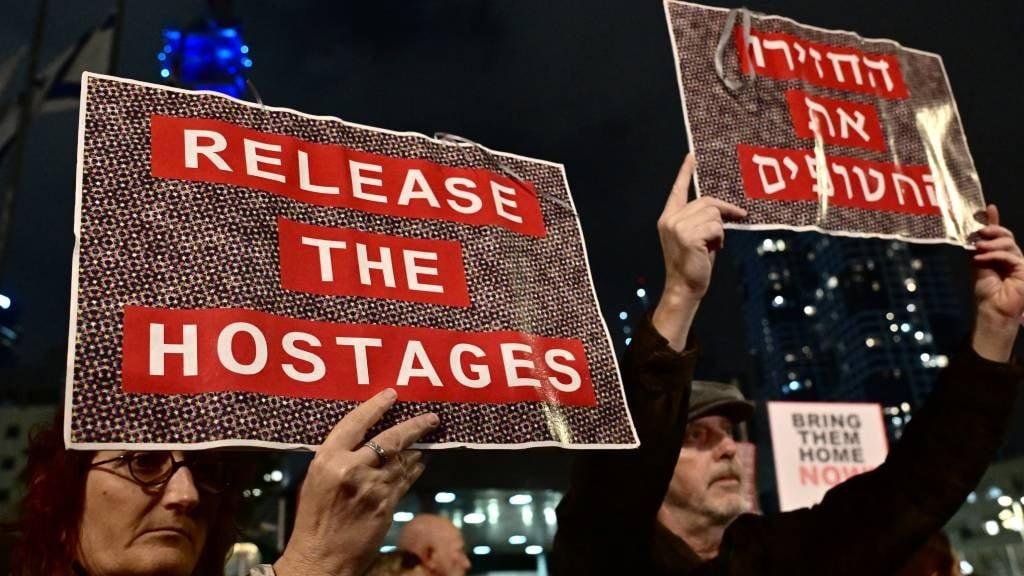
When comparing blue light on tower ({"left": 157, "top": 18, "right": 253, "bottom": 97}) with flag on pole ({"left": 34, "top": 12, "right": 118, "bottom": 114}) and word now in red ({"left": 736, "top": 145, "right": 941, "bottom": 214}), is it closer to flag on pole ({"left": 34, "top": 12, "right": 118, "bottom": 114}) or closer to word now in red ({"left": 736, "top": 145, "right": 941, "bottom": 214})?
flag on pole ({"left": 34, "top": 12, "right": 118, "bottom": 114})

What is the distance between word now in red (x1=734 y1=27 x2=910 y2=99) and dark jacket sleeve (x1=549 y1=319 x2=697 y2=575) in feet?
3.95

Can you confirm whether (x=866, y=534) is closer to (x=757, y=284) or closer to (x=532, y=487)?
(x=532, y=487)

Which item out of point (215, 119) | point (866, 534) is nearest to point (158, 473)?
point (215, 119)

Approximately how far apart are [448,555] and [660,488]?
2143 millimetres

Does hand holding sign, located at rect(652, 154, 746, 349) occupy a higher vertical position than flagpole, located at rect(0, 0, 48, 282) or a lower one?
lower

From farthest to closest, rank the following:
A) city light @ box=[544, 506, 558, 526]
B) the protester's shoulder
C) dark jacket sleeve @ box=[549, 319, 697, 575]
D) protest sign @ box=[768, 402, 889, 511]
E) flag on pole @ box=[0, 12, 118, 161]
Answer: city light @ box=[544, 506, 558, 526]
flag on pole @ box=[0, 12, 118, 161]
protest sign @ box=[768, 402, 889, 511]
the protester's shoulder
dark jacket sleeve @ box=[549, 319, 697, 575]

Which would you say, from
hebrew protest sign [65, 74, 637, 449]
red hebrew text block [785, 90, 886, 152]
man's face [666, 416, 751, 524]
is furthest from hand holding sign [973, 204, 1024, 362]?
hebrew protest sign [65, 74, 637, 449]

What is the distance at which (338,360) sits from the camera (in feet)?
5.85

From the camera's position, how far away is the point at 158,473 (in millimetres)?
1670

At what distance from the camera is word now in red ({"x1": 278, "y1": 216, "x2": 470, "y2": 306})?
187cm

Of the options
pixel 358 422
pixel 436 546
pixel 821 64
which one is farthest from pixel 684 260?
pixel 436 546

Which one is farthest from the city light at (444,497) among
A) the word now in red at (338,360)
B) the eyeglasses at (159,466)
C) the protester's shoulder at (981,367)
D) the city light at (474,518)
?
the eyeglasses at (159,466)

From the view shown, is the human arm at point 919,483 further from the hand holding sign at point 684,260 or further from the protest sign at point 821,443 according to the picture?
the protest sign at point 821,443

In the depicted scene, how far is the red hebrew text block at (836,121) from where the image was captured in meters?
2.91
